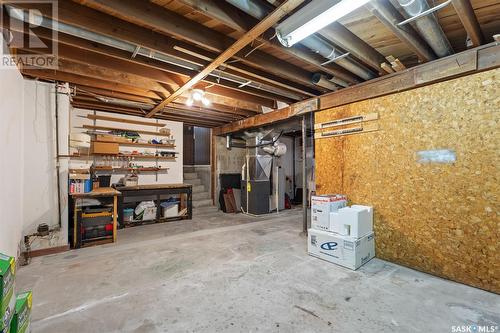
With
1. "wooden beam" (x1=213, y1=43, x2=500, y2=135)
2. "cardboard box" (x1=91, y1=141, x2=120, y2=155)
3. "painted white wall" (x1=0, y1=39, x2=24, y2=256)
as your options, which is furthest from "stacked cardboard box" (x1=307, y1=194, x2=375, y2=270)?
"cardboard box" (x1=91, y1=141, x2=120, y2=155)

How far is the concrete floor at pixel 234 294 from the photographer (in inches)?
69.5

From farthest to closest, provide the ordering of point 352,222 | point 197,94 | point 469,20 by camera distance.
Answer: point 197,94, point 352,222, point 469,20

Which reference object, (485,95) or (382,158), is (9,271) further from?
(485,95)

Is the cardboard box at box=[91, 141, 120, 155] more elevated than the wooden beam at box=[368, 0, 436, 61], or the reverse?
the wooden beam at box=[368, 0, 436, 61]

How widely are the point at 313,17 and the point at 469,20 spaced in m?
1.33

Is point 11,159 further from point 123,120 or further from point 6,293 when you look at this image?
point 123,120

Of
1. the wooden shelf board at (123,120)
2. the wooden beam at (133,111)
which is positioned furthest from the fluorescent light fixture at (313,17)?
the wooden shelf board at (123,120)

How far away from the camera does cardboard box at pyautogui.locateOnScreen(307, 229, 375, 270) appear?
2707mm

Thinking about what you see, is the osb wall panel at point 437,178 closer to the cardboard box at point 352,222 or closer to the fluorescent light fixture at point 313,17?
the cardboard box at point 352,222

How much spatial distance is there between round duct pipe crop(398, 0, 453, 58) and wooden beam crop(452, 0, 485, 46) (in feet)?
0.56

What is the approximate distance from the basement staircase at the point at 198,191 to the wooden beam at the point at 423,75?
13.1ft

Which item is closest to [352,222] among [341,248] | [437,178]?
[341,248]

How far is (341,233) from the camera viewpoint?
9.35 ft

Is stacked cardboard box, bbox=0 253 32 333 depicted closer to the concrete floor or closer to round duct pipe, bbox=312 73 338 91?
the concrete floor
